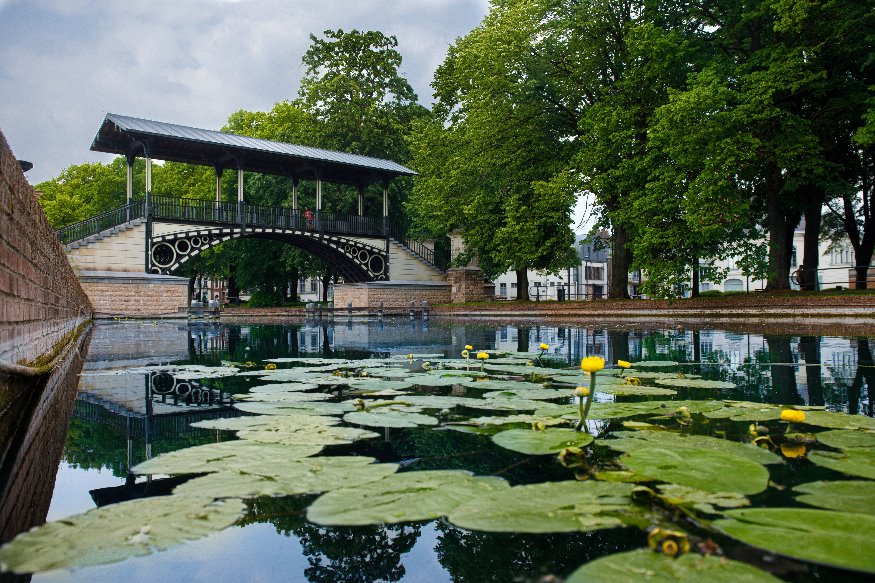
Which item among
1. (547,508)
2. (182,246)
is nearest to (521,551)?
(547,508)

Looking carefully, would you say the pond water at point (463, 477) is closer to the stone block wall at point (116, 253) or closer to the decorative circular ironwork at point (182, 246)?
the stone block wall at point (116, 253)

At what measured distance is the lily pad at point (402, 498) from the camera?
1564 mm

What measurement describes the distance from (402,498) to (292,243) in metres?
31.2

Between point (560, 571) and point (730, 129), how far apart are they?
1712 centimetres

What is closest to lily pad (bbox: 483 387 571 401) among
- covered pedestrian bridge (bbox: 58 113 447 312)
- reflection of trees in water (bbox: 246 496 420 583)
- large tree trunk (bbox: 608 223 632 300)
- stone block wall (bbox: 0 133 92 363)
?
reflection of trees in water (bbox: 246 496 420 583)

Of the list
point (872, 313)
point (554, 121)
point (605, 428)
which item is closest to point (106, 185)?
point (554, 121)

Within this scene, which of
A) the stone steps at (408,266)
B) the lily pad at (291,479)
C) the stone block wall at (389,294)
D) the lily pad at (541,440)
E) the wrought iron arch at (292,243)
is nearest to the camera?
the lily pad at (291,479)

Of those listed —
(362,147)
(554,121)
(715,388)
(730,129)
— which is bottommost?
(715,388)

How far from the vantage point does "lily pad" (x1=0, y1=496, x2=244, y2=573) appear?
1.29m

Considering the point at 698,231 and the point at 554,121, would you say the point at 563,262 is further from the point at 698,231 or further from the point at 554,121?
the point at 698,231

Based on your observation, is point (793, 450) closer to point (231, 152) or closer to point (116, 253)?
point (116, 253)

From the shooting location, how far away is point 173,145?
27016 mm

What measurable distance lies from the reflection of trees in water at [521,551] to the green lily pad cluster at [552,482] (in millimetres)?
42

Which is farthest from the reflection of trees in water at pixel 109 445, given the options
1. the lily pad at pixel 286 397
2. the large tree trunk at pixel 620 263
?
the large tree trunk at pixel 620 263
